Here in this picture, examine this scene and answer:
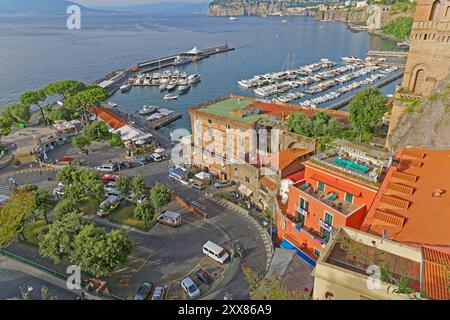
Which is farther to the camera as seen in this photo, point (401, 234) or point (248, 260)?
point (248, 260)

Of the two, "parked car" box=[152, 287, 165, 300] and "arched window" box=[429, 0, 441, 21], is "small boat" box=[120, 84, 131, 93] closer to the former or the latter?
"arched window" box=[429, 0, 441, 21]

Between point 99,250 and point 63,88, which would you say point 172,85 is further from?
point 99,250

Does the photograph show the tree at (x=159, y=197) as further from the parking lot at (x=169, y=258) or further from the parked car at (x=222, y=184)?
the parked car at (x=222, y=184)

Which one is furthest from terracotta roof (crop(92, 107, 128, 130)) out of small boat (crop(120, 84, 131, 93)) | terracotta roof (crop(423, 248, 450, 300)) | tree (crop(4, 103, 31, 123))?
terracotta roof (crop(423, 248, 450, 300))

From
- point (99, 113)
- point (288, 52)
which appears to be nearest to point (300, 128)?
point (99, 113)

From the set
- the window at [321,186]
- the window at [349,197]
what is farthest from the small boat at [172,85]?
the window at [349,197]
